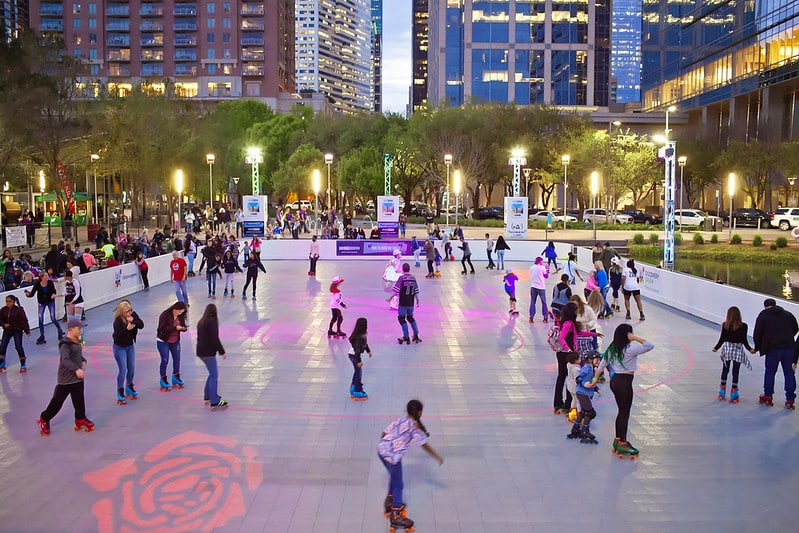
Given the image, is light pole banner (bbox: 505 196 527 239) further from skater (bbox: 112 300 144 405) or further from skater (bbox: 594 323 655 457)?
skater (bbox: 594 323 655 457)

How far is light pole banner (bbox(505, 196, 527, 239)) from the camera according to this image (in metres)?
41.5

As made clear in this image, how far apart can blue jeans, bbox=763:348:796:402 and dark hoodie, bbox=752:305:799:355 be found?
0.07 metres

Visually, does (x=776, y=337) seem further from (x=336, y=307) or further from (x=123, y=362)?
(x=123, y=362)

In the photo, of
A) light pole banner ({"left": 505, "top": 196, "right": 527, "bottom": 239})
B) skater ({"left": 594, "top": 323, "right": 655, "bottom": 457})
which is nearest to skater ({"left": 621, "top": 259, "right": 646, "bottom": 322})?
skater ({"left": 594, "top": 323, "right": 655, "bottom": 457})

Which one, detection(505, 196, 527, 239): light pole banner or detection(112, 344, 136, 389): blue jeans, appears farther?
detection(505, 196, 527, 239): light pole banner

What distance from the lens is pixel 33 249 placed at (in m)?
34.7

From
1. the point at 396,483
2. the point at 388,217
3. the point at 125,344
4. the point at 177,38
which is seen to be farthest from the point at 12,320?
the point at 177,38

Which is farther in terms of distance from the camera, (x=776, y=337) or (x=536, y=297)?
(x=536, y=297)

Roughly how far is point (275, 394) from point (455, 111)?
5412 centimetres

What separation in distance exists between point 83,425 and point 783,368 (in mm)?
9725

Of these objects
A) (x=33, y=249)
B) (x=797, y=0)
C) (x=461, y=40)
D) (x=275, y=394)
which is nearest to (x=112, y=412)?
(x=275, y=394)

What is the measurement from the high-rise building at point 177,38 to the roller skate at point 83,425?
339ft

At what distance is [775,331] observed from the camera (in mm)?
10570

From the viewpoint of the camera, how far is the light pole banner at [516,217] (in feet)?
136
